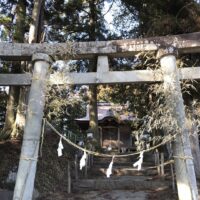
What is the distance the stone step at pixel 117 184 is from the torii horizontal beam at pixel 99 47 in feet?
14.2

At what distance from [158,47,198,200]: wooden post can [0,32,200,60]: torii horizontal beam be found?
0.29 meters

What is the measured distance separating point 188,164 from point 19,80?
4.31 meters

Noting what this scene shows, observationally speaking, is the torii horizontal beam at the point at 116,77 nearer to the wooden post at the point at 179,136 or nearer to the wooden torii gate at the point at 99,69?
the wooden torii gate at the point at 99,69

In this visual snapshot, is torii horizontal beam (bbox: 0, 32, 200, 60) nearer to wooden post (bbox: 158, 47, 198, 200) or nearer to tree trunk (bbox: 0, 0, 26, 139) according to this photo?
wooden post (bbox: 158, 47, 198, 200)

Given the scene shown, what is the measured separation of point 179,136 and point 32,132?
3077 mm

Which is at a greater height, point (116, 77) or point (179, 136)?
point (116, 77)

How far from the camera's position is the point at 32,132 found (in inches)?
263

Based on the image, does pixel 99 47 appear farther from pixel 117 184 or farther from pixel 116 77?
pixel 117 184

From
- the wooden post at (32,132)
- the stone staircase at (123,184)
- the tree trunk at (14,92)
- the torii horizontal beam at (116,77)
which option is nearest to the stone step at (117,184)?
the stone staircase at (123,184)

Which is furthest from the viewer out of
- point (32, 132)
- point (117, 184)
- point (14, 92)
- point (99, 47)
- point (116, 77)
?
point (14, 92)

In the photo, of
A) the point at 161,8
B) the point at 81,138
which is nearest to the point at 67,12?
the point at 161,8

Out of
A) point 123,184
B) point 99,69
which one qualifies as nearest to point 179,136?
point 99,69

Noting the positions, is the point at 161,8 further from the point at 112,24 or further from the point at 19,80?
the point at 19,80

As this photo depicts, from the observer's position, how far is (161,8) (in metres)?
11.5
